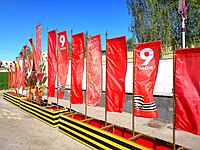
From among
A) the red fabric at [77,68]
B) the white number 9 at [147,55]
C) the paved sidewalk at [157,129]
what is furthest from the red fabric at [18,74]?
the white number 9 at [147,55]

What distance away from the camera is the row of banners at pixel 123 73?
15.7ft

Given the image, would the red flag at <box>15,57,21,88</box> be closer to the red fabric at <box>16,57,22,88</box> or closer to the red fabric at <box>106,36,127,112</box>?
the red fabric at <box>16,57,22,88</box>

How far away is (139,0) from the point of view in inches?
1018

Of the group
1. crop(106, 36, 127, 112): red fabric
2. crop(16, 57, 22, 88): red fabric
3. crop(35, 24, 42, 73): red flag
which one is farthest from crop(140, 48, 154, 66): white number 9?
crop(16, 57, 22, 88): red fabric

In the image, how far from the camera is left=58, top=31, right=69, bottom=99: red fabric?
9.32 metres

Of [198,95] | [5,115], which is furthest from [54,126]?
[198,95]

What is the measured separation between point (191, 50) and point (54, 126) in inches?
271

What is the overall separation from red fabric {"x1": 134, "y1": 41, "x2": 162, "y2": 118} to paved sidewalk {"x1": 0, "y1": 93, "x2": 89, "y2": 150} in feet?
8.28

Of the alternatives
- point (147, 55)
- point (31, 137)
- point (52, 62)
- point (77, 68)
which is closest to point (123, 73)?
point (147, 55)

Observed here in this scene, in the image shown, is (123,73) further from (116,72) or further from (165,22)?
(165,22)

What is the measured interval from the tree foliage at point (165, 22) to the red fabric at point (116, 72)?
1721 cm

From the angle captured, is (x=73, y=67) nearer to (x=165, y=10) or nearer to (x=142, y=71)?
(x=142, y=71)

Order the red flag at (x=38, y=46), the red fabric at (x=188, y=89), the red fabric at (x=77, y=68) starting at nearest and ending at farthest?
1. the red fabric at (x=188, y=89)
2. the red fabric at (x=77, y=68)
3. the red flag at (x=38, y=46)

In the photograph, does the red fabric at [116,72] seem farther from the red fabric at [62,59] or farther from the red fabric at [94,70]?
the red fabric at [62,59]
